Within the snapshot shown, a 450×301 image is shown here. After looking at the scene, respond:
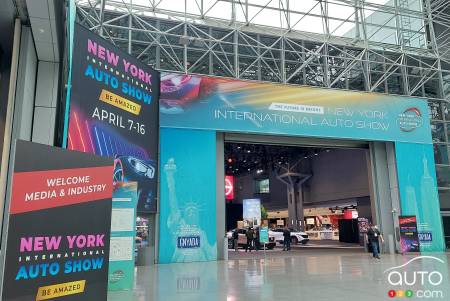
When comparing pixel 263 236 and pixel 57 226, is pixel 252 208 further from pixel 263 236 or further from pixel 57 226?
pixel 57 226

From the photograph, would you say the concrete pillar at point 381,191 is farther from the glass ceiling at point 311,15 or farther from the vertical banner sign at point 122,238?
the vertical banner sign at point 122,238

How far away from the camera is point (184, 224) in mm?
16766

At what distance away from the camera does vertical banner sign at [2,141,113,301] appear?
14.8 ft

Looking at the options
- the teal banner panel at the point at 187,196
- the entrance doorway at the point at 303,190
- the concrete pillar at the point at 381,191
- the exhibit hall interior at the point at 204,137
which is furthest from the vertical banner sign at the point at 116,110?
the concrete pillar at the point at 381,191

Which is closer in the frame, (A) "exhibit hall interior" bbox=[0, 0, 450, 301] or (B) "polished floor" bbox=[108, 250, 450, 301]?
(A) "exhibit hall interior" bbox=[0, 0, 450, 301]

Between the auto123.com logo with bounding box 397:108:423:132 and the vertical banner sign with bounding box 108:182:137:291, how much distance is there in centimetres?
1662

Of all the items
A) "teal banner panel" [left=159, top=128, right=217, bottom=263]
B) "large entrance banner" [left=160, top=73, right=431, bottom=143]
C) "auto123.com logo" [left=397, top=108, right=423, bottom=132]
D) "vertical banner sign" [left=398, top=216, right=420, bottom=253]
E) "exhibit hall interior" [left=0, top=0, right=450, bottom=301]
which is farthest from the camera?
"auto123.com logo" [left=397, top=108, right=423, bottom=132]

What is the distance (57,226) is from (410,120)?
66.5ft

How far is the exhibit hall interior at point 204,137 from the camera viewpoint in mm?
5453

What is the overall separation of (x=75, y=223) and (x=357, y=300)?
15.6ft

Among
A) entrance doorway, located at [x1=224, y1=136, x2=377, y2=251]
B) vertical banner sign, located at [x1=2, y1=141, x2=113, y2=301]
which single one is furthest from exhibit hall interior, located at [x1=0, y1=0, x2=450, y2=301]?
entrance doorway, located at [x1=224, y1=136, x2=377, y2=251]

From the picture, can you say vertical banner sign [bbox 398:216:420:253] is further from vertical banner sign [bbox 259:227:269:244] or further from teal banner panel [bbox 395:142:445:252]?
vertical banner sign [bbox 259:227:269:244]

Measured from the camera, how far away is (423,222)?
20.5 meters

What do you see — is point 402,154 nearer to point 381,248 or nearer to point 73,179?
point 381,248
